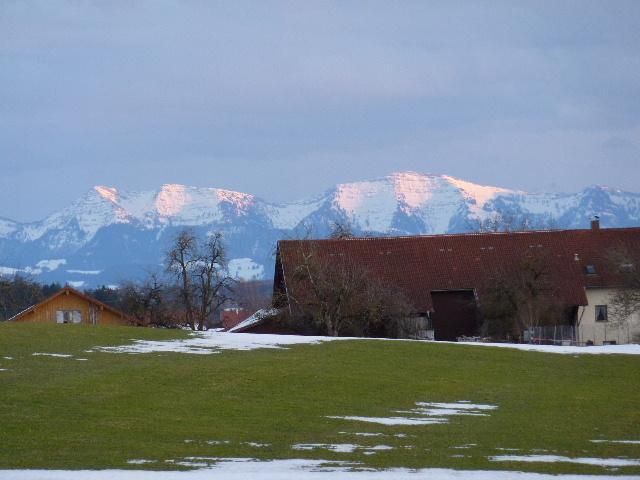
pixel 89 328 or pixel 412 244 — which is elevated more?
pixel 412 244

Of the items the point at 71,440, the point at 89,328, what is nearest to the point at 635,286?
the point at 89,328

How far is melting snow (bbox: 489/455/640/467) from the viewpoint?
60.2 ft

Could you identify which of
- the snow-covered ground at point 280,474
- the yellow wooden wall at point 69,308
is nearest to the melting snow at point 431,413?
the snow-covered ground at point 280,474

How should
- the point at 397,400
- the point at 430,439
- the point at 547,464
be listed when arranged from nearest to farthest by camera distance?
the point at 547,464, the point at 430,439, the point at 397,400

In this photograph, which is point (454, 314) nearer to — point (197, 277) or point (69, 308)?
point (197, 277)

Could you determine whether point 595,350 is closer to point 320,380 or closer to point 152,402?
point 320,380

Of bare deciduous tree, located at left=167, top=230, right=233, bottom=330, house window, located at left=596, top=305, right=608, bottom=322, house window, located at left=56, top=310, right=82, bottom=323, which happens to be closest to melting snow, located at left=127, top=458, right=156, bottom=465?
bare deciduous tree, located at left=167, top=230, right=233, bottom=330

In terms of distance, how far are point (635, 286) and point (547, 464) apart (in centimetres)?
5037

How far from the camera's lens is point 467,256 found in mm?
74125

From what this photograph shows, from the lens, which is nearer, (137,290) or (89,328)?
(89,328)

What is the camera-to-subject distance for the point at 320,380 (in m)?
31.7

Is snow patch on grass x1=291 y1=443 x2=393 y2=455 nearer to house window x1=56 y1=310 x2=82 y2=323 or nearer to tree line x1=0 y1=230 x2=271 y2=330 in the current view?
tree line x1=0 y1=230 x2=271 y2=330

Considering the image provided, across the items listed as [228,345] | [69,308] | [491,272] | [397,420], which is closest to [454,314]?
[491,272]

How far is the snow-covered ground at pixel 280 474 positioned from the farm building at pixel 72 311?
6313 cm
